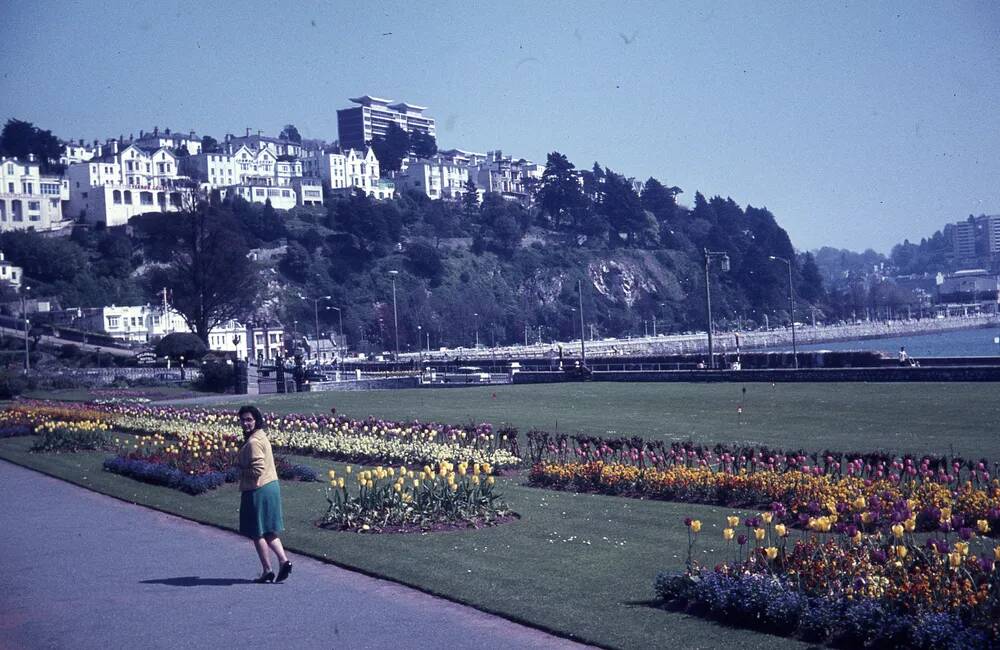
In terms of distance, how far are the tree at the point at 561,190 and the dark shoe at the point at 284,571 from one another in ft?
505

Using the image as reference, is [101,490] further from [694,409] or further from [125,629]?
[694,409]

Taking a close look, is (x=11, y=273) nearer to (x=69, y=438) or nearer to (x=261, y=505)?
(x=69, y=438)

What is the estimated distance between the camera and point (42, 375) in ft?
189

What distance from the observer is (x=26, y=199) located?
130 m

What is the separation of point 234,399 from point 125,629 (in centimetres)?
3543

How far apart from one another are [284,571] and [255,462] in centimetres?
108

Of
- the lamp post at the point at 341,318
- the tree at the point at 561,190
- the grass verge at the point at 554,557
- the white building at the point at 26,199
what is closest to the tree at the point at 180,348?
the lamp post at the point at 341,318

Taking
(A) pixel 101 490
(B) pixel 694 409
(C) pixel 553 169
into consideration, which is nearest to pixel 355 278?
(C) pixel 553 169

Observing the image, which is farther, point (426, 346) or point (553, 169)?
point (553, 169)

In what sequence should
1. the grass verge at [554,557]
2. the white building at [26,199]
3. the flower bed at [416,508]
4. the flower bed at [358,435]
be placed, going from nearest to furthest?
the grass verge at [554,557]
the flower bed at [416,508]
the flower bed at [358,435]
the white building at [26,199]

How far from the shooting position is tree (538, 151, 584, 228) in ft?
535

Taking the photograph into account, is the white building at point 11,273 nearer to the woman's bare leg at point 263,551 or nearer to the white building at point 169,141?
the white building at point 169,141

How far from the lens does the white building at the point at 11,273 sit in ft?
348

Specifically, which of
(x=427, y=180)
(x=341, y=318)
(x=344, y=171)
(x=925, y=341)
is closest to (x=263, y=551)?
(x=341, y=318)
